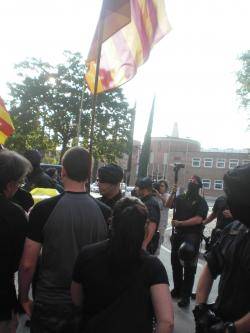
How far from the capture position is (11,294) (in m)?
2.74

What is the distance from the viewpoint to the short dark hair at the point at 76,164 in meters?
2.92

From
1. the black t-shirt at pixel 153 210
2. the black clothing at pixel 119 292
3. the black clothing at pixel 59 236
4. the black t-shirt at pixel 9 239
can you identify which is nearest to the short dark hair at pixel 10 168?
the black t-shirt at pixel 9 239

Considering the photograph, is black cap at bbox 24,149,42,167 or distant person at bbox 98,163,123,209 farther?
black cap at bbox 24,149,42,167

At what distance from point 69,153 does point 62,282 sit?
0.80 m

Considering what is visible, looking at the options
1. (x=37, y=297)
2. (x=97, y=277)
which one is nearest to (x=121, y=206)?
(x=97, y=277)

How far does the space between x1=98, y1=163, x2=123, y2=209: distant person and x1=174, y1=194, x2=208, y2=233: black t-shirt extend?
2.53 metres

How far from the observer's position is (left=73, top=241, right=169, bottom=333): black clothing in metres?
2.21

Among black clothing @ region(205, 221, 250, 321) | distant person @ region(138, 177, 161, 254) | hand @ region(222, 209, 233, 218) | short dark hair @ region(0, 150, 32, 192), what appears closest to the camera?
black clothing @ region(205, 221, 250, 321)

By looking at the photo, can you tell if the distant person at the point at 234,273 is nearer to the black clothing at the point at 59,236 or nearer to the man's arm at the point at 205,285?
the man's arm at the point at 205,285

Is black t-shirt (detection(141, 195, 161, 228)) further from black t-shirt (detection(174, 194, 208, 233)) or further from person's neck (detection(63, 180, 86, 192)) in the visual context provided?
person's neck (detection(63, 180, 86, 192))

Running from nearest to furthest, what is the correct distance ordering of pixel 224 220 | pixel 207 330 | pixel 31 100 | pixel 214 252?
pixel 207 330 → pixel 214 252 → pixel 224 220 → pixel 31 100

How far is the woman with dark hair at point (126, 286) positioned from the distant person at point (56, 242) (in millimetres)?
479

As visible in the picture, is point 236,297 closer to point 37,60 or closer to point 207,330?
point 207,330

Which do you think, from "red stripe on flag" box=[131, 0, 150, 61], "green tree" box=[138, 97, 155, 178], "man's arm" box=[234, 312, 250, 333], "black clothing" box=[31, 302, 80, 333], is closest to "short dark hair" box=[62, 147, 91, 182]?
"black clothing" box=[31, 302, 80, 333]
